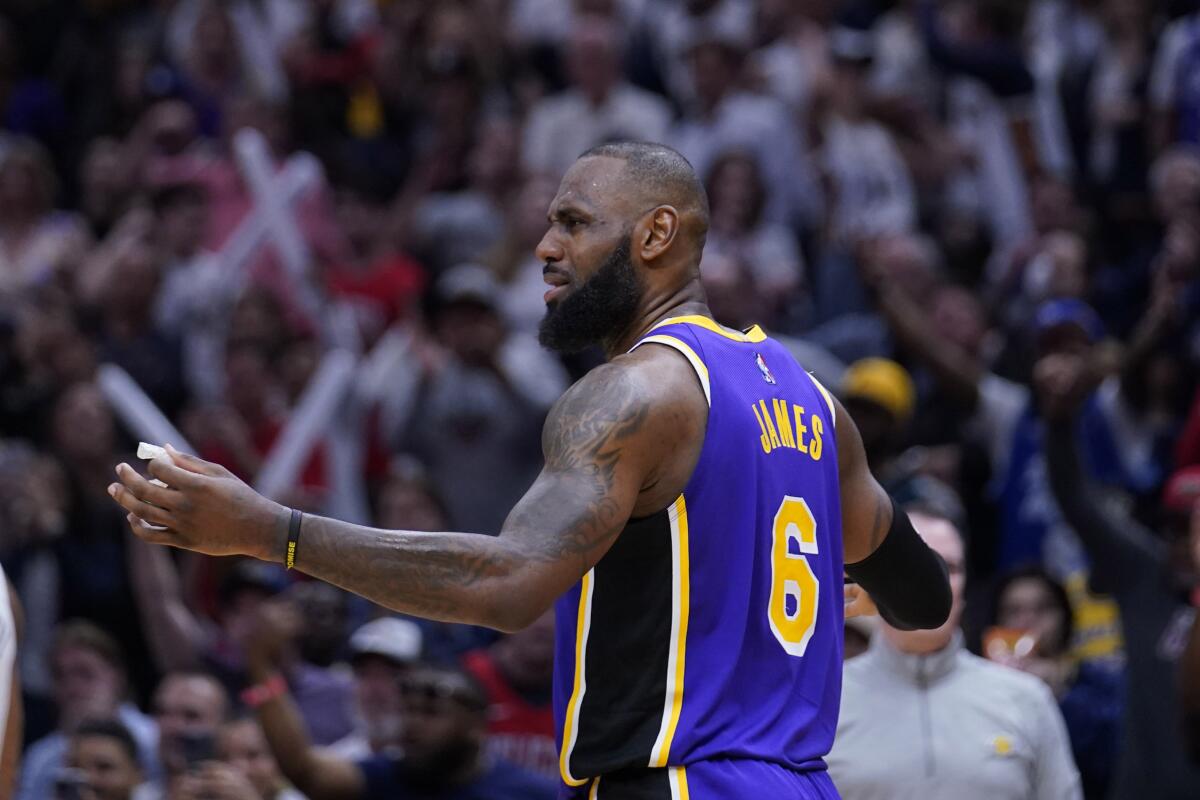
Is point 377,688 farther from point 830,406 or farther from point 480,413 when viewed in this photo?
point 830,406

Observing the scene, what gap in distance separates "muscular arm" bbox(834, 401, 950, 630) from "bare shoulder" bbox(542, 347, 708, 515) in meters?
0.68

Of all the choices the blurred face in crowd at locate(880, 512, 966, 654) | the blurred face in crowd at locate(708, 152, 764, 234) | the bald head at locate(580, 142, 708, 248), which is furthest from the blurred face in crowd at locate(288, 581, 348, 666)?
the bald head at locate(580, 142, 708, 248)

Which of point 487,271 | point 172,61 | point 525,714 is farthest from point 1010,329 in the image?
point 172,61

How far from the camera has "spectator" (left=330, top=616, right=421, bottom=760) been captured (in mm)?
8617

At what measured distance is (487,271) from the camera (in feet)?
38.8

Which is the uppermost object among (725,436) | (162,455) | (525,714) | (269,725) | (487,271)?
(162,455)

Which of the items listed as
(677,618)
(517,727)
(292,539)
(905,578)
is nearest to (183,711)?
(517,727)

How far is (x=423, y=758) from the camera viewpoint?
7672 mm

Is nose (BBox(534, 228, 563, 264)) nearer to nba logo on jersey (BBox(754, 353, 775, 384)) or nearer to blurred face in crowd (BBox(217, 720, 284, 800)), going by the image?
nba logo on jersey (BBox(754, 353, 775, 384))

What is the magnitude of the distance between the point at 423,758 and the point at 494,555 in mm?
3964

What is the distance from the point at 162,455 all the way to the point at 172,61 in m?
11.7

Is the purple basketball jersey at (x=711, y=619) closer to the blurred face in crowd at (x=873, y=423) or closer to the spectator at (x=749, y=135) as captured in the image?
the blurred face in crowd at (x=873, y=423)

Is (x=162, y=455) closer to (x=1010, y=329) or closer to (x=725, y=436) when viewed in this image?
(x=725, y=436)

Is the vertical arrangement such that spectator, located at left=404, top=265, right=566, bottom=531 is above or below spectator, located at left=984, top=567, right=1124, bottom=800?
above
